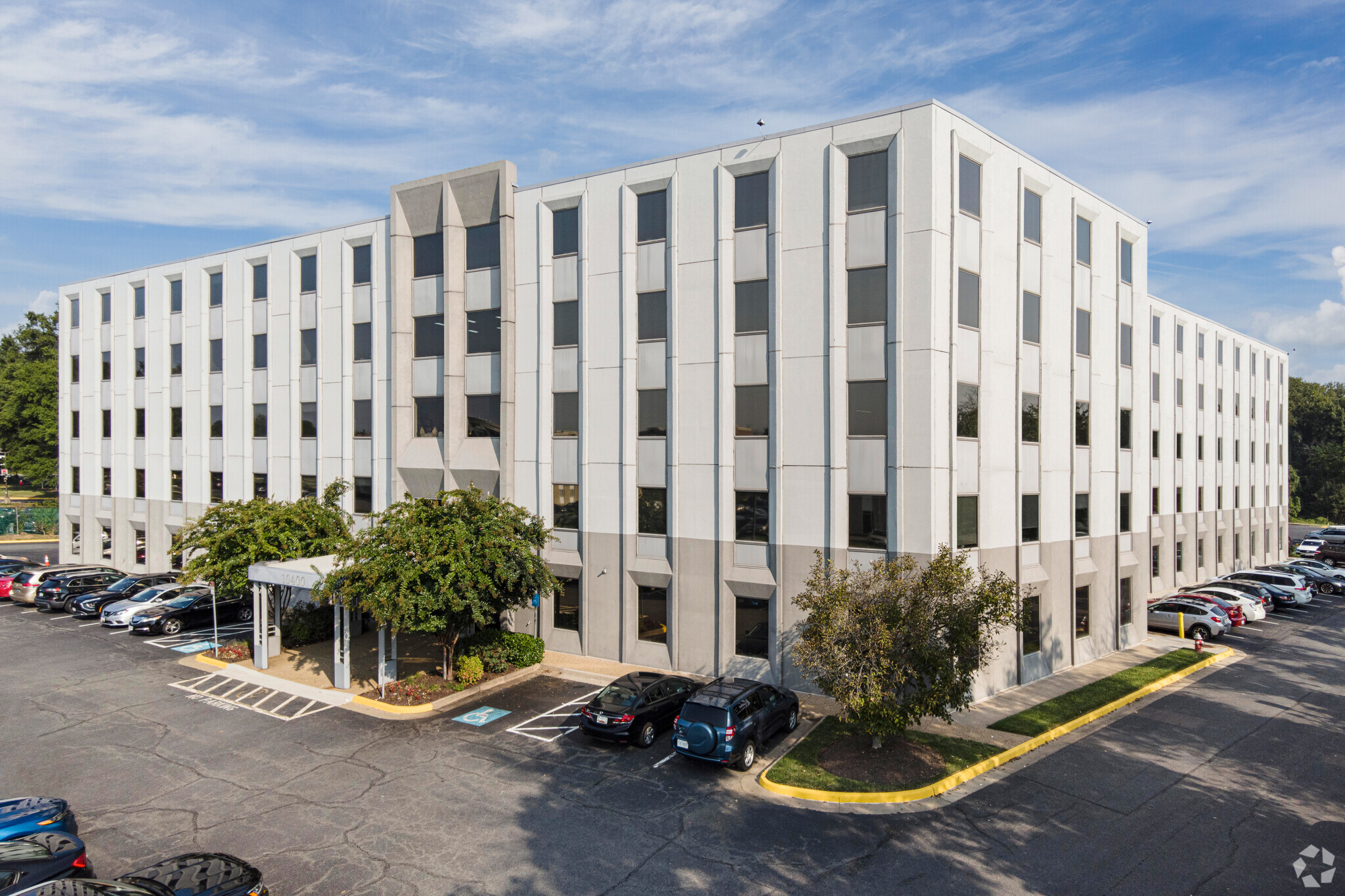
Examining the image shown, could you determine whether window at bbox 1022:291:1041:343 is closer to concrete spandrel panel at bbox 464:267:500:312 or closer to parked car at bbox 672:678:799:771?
parked car at bbox 672:678:799:771

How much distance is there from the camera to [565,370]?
25125 millimetres

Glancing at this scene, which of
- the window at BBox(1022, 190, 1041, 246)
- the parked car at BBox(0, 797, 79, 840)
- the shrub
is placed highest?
the window at BBox(1022, 190, 1041, 246)

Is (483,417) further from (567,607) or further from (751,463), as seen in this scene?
(751,463)

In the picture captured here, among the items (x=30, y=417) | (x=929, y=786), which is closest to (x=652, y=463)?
(x=929, y=786)

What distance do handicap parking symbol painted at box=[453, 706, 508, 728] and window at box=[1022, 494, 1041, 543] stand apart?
16717mm

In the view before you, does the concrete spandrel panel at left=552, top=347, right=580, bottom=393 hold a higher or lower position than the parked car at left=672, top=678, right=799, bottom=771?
higher

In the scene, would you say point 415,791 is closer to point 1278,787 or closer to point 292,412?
point 1278,787

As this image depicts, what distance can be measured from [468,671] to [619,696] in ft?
20.8

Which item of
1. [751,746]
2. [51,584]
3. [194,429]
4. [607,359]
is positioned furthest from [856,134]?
[51,584]

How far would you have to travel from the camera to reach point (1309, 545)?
5806 cm

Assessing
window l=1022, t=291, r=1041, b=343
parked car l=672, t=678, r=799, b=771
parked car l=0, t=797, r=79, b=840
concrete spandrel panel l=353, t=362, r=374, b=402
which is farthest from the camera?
concrete spandrel panel l=353, t=362, r=374, b=402

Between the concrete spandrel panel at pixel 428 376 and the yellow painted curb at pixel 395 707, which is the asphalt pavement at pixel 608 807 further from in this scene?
the concrete spandrel panel at pixel 428 376

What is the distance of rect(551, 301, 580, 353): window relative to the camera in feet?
81.8

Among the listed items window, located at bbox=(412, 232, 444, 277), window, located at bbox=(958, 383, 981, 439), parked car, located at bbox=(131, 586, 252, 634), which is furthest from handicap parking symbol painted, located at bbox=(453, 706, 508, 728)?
window, located at bbox=(412, 232, 444, 277)
